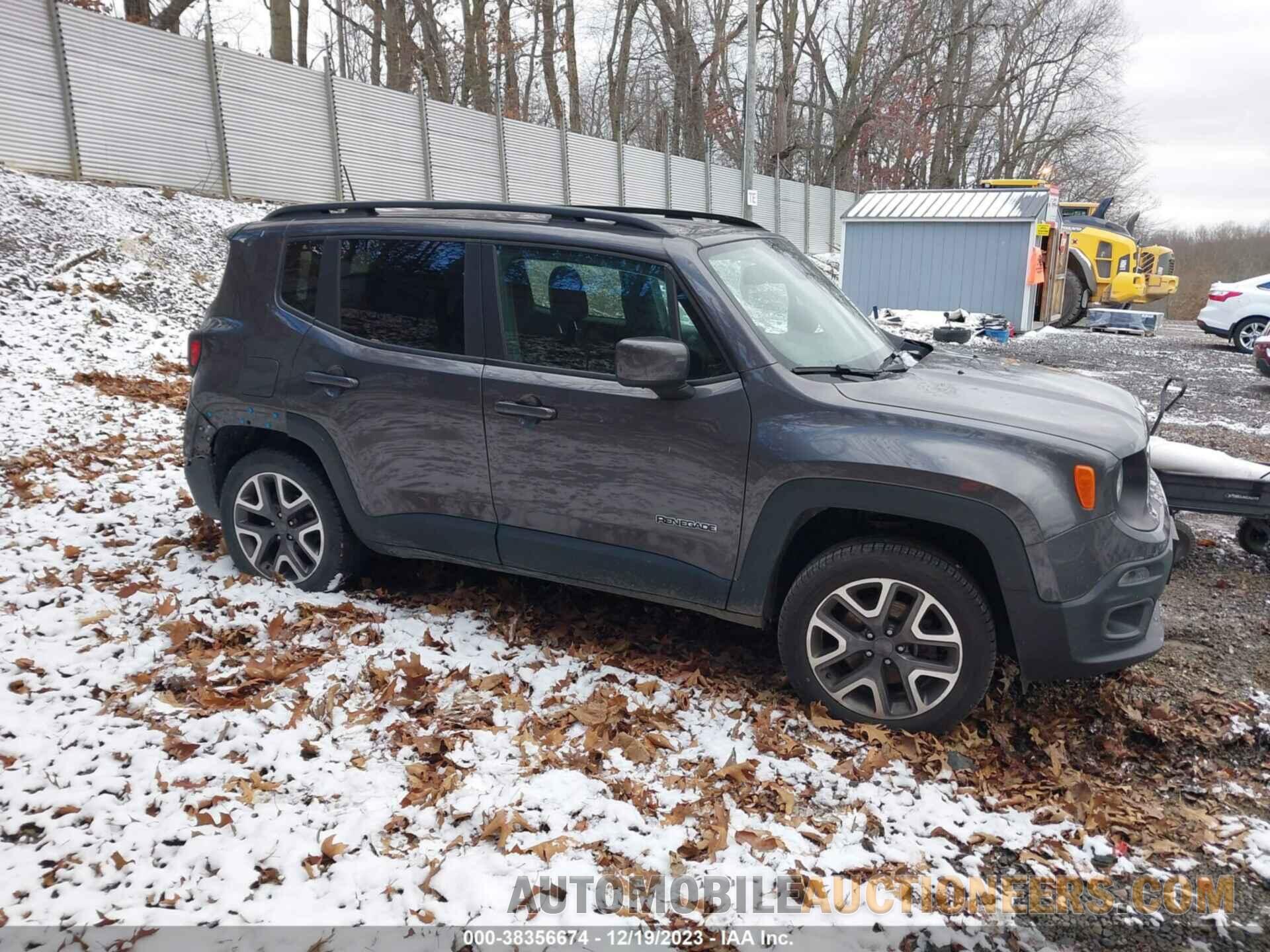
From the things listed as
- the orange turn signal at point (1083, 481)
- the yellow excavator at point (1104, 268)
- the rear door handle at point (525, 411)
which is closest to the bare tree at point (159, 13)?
the rear door handle at point (525, 411)

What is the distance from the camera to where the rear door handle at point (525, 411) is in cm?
394

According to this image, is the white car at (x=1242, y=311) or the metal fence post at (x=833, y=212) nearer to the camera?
the white car at (x=1242, y=311)

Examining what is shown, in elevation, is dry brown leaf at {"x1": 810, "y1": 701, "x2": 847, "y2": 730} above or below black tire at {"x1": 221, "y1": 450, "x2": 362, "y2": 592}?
below

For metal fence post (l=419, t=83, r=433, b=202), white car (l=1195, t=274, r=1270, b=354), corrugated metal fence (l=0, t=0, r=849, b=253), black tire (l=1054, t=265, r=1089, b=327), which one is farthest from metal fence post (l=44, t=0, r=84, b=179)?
black tire (l=1054, t=265, r=1089, b=327)

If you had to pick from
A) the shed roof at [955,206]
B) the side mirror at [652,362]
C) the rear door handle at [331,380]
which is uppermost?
the shed roof at [955,206]

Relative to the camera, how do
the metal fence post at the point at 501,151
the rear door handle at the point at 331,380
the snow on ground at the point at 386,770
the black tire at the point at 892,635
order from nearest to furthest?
the snow on ground at the point at 386,770, the black tire at the point at 892,635, the rear door handle at the point at 331,380, the metal fence post at the point at 501,151

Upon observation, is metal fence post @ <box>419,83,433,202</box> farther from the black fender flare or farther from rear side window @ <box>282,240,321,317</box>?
the black fender flare

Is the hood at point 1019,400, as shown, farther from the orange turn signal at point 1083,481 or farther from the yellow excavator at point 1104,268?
the yellow excavator at point 1104,268

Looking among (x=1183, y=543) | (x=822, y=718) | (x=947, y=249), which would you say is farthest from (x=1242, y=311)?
(x=822, y=718)

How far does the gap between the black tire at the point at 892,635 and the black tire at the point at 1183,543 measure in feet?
8.82

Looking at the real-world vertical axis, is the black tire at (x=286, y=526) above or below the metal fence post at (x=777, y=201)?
below

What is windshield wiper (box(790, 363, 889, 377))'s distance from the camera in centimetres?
369

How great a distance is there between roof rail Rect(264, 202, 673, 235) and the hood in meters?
1.18

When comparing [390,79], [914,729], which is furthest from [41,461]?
[390,79]
